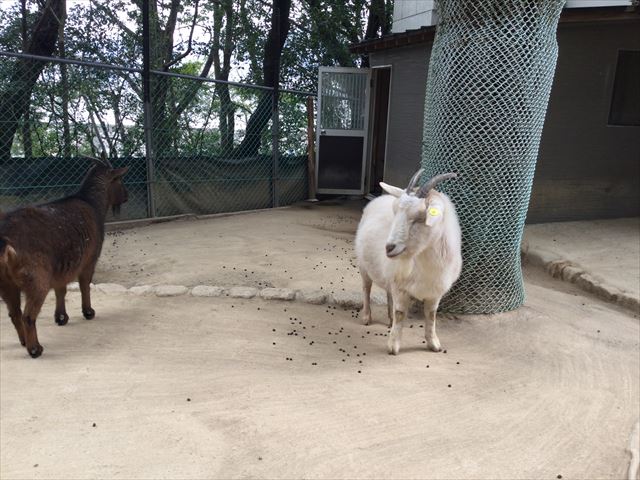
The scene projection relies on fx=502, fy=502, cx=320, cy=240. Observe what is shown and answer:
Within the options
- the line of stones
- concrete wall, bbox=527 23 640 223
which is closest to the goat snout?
the line of stones

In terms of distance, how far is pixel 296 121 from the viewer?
10797 mm

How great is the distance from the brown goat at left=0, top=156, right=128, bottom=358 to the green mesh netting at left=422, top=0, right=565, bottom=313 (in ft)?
10.5

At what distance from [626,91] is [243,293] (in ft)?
23.6

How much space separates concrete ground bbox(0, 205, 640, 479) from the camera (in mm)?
2680

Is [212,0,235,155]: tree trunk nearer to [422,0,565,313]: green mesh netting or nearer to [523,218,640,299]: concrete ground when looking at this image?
[422,0,565,313]: green mesh netting

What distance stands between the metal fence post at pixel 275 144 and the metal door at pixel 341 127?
3.83 ft

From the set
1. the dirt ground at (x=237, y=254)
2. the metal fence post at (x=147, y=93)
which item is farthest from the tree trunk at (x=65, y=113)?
the dirt ground at (x=237, y=254)

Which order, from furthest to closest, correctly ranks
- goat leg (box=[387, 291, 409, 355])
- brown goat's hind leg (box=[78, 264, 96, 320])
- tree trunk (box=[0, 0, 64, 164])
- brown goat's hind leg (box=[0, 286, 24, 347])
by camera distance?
tree trunk (box=[0, 0, 64, 164]) → brown goat's hind leg (box=[78, 264, 96, 320]) → goat leg (box=[387, 291, 409, 355]) → brown goat's hind leg (box=[0, 286, 24, 347])

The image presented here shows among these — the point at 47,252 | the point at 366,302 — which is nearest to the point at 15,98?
the point at 47,252

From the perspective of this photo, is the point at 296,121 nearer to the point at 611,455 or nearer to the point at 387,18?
the point at 387,18

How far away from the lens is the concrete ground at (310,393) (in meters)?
2.68

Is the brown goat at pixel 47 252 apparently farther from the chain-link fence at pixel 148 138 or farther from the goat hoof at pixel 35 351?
the chain-link fence at pixel 148 138

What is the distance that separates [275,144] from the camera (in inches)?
388

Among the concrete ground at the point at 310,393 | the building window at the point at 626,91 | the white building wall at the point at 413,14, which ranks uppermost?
the white building wall at the point at 413,14
